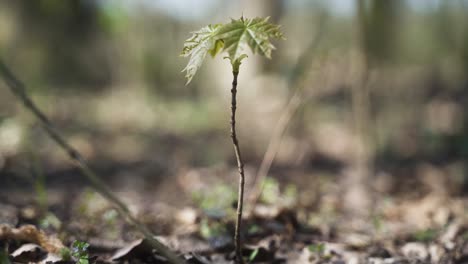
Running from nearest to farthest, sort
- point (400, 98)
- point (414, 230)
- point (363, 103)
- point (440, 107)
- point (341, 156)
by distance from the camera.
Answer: point (414, 230) < point (363, 103) < point (341, 156) < point (440, 107) < point (400, 98)

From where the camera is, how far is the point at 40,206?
8.81ft

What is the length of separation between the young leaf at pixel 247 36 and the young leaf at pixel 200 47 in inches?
1.6

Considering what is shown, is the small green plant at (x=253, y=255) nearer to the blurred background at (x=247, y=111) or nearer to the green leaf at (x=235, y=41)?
the blurred background at (x=247, y=111)

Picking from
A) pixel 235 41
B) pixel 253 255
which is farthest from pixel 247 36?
pixel 253 255

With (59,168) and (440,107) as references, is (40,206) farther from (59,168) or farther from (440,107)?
(440,107)

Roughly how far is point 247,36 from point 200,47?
0.17 m

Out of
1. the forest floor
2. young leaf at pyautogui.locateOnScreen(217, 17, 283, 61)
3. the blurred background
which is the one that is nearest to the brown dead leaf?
the forest floor

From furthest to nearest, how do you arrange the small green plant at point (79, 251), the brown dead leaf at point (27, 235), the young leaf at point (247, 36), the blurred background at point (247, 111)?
the blurred background at point (247, 111) < the brown dead leaf at point (27, 235) < the small green plant at point (79, 251) < the young leaf at point (247, 36)

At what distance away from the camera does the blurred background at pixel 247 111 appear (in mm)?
3492

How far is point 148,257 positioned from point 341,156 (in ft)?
12.3

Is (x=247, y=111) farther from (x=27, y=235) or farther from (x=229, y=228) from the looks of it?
(x=27, y=235)

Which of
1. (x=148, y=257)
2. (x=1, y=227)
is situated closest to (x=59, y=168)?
(x=1, y=227)

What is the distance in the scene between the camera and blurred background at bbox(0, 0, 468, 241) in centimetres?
349

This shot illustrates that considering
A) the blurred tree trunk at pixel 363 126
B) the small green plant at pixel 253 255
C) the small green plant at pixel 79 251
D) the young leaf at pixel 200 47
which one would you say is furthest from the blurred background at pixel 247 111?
the young leaf at pixel 200 47
